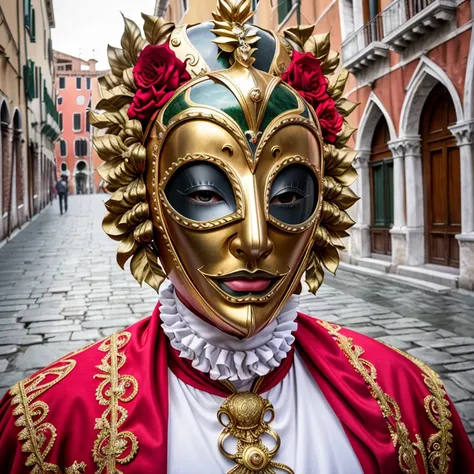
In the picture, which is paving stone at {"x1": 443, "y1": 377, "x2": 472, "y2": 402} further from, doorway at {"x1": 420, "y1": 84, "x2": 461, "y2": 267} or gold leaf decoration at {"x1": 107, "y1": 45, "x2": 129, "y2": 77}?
doorway at {"x1": 420, "y1": 84, "x2": 461, "y2": 267}

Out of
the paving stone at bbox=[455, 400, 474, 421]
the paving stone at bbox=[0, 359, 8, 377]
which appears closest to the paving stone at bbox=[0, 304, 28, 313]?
the paving stone at bbox=[0, 359, 8, 377]

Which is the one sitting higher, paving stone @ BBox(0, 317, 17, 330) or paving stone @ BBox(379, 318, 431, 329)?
paving stone @ BBox(0, 317, 17, 330)

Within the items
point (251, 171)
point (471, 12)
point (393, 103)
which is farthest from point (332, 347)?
point (393, 103)

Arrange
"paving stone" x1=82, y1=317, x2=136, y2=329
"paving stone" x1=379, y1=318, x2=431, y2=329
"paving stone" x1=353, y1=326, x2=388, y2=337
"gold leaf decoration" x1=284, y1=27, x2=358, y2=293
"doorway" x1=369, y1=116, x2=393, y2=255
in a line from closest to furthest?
"gold leaf decoration" x1=284, y1=27, x2=358, y2=293 → "paving stone" x1=353, y1=326, x2=388, y2=337 → "paving stone" x1=82, y1=317, x2=136, y2=329 → "paving stone" x1=379, y1=318, x2=431, y2=329 → "doorway" x1=369, y1=116, x2=393, y2=255

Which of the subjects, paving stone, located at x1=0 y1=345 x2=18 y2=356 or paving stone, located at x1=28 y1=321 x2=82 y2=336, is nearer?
paving stone, located at x1=0 y1=345 x2=18 y2=356

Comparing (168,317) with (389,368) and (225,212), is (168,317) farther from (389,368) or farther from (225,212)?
(389,368)

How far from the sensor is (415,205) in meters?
9.28

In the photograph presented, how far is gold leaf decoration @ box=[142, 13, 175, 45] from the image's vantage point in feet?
4.93

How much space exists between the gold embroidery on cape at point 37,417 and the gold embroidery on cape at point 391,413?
0.93 meters

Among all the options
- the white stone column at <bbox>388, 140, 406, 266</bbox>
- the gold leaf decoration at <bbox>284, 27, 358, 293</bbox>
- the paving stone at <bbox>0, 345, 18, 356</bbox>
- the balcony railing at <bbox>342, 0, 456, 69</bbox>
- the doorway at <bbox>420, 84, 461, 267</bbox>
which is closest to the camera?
the gold leaf decoration at <bbox>284, 27, 358, 293</bbox>

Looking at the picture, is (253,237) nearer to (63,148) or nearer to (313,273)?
(313,273)

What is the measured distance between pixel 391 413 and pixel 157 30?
1.47m

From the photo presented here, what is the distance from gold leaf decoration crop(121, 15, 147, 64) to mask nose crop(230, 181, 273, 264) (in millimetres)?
645

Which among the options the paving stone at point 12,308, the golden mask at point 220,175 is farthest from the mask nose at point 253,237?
the paving stone at point 12,308
